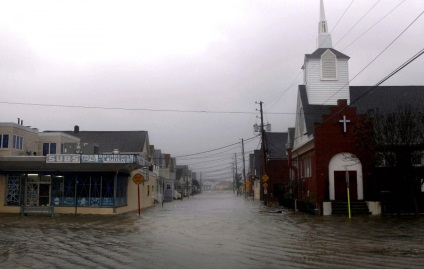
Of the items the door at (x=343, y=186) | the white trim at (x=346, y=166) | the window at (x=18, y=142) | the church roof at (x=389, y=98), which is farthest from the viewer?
Result: the church roof at (x=389, y=98)

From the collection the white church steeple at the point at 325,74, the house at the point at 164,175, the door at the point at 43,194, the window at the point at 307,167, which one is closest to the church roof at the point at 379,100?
the white church steeple at the point at 325,74

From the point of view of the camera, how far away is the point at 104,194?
3400 cm

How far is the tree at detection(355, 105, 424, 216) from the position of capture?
1035 inches

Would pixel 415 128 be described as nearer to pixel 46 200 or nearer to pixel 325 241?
pixel 325 241

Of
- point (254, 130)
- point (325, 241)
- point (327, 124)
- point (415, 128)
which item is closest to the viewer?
point (325, 241)

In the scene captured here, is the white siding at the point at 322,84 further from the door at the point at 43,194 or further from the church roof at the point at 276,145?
the door at the point at 43,194

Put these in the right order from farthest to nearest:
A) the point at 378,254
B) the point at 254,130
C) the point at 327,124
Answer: the point at 254,130 < the point at 327,124 < the point at 378,254

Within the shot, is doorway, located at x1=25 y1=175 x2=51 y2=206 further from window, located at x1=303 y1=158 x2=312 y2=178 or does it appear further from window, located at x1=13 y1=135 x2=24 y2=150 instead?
window, located at x1=303 y1=158 x2=312 y2=178

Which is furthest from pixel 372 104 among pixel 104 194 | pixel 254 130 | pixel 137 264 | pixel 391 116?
pixel 137 264

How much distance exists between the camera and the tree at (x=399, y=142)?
26.3m

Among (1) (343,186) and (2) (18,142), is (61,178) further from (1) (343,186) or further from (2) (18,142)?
(1) (343,186)

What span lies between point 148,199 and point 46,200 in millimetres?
16282

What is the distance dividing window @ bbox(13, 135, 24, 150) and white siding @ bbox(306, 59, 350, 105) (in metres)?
25.1

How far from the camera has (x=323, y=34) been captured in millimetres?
44625
